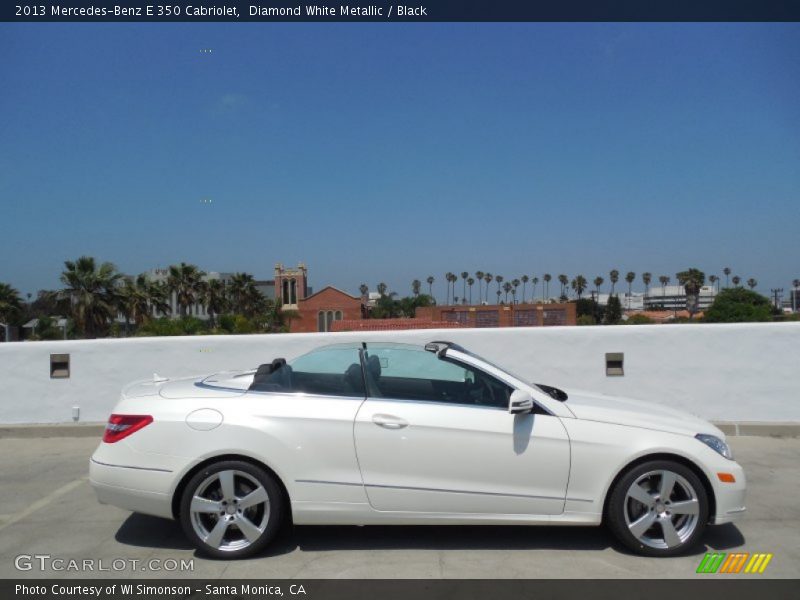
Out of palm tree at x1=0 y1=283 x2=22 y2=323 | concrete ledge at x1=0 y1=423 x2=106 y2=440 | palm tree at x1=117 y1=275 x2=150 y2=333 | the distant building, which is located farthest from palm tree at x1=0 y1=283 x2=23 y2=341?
the distant building

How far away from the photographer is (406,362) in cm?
492

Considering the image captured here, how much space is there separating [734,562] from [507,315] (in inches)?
2225

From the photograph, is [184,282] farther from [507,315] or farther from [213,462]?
[213,462]

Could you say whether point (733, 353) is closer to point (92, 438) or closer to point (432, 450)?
point (432, 450)

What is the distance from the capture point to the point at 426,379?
197 inches

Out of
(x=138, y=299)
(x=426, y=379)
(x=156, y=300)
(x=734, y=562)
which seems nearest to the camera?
(x=734, y=562)

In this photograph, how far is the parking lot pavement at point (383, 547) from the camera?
4129 millimetres

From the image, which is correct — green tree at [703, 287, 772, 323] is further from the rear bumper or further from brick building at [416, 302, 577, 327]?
the rear bumper

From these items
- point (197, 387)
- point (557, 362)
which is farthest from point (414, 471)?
point (557, 362)

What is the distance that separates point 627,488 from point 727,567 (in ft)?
2.51

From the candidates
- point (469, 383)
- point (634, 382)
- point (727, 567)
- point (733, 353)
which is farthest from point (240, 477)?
point (733, 353)

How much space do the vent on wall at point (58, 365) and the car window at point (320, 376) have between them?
4893 millimetres

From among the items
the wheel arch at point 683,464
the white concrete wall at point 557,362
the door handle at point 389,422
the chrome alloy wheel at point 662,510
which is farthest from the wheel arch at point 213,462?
the white concrete wall at point 557,362

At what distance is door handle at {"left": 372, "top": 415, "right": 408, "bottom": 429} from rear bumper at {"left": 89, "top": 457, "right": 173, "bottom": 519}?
1382 mm
